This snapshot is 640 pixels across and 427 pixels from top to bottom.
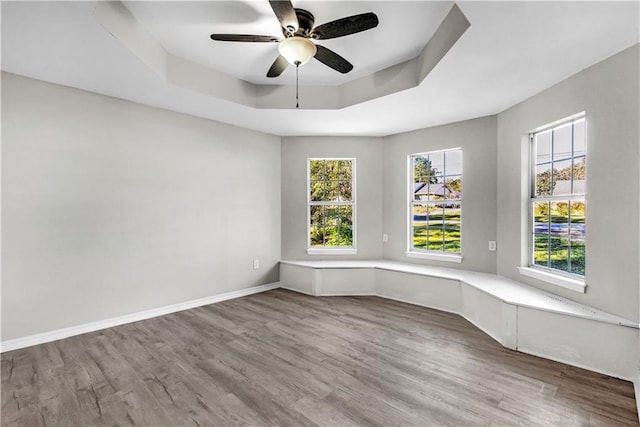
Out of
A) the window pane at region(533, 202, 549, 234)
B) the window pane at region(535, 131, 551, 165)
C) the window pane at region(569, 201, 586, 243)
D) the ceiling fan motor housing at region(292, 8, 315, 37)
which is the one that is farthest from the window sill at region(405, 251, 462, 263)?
the ceiling fan motor housing at region(292, 8, 315, 37)

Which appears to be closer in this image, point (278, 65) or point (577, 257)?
point (278, 65)

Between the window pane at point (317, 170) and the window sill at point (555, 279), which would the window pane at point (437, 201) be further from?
the window pane at point (317, 170)

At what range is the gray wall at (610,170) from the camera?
2188 mm

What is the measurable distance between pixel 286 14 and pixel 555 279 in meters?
3.22

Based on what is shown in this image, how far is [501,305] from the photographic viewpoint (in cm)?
288

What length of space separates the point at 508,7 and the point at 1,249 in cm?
428

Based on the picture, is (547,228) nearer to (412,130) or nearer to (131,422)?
(412,130)

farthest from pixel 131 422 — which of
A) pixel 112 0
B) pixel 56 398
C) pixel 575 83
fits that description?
pixel 575 83

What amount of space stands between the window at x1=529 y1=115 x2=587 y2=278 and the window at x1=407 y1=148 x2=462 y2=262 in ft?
3.17

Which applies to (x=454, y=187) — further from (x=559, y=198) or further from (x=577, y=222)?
(x=577, y=222)

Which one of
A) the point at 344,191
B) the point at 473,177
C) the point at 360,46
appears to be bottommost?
the point at 344,191

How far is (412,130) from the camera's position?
4512mm

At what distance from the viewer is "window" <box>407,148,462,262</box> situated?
422 cm

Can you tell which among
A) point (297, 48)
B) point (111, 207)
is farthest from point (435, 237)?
point (111, 207)
